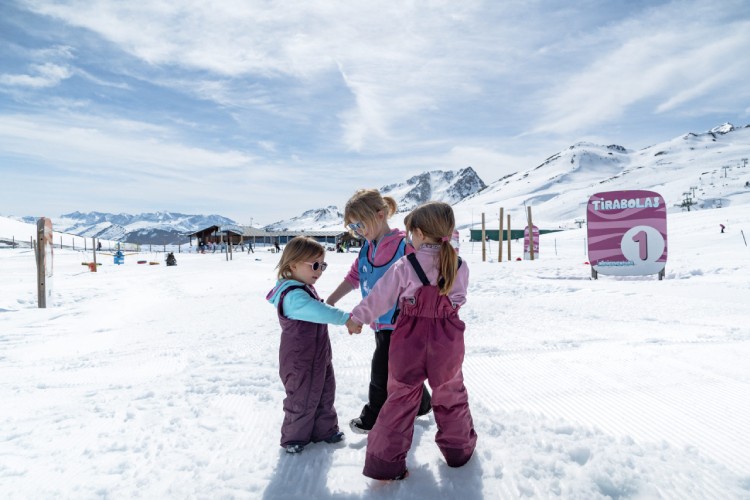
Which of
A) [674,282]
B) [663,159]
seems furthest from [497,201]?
[674,282]

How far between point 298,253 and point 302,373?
661mm

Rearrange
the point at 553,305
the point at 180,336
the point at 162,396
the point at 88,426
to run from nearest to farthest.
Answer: the point at 88,426
the point at 162,396
the point at 180,336
the point at 553,305

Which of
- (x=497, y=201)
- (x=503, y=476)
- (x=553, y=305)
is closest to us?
(x=503, y=476)

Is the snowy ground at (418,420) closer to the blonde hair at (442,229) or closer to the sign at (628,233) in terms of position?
the blonde hair at (442,229)

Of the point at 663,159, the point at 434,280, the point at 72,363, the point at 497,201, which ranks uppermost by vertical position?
the point at 663,159

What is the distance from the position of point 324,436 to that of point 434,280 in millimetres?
1165

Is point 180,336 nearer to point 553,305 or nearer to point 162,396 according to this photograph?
point 162,396

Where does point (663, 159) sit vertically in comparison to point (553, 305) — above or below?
above

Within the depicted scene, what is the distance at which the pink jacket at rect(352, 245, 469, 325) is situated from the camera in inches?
88.6

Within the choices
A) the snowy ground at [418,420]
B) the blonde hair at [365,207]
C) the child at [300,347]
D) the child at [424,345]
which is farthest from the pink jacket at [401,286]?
the snowy ground at [418,420]

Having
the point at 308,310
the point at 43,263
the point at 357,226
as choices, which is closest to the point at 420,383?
the point at 308,310

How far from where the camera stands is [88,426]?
9.46ft

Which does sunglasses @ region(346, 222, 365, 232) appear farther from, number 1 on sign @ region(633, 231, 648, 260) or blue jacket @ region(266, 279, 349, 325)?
number 1 on sign @ region(633, 231, 648, 260)

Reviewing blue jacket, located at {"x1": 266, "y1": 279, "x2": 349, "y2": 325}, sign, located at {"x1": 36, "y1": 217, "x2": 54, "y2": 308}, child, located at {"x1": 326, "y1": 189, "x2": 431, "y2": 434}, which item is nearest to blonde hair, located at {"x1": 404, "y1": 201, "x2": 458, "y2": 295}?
child, located at {"x1": 326, "y1": 189, "x2": 431, "y2": 434}
